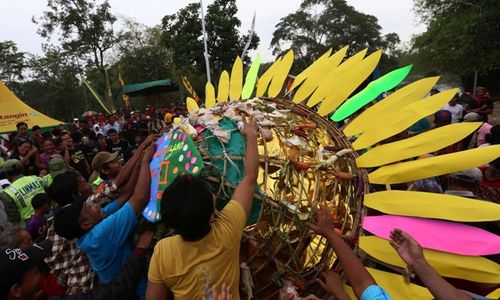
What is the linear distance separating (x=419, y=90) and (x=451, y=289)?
104 centimetres

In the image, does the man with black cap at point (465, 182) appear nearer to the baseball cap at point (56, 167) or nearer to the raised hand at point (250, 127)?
the raised hand at point (250, 127)

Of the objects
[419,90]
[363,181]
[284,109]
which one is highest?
[419,90]

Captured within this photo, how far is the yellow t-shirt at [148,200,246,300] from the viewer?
1528 mm

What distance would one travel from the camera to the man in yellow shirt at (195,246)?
1436mm

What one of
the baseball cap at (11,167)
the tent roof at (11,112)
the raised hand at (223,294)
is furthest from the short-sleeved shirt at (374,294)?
the tent roof at (11,112)

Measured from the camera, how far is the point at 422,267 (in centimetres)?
144

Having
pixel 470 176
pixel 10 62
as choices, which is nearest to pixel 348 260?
pixel 470 176

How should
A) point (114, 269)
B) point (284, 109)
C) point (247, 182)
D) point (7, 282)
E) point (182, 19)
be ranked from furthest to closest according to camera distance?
point (182, 19) → point (284, 109) → point (114, 269) → point (247, 182) → point (7, 282)

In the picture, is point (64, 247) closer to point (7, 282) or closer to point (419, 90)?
point (7, 282)

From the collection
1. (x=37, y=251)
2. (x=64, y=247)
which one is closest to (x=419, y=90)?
(x=37, y=251)

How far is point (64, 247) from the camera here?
7.87ft

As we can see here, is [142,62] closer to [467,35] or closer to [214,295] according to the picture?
[467,35]

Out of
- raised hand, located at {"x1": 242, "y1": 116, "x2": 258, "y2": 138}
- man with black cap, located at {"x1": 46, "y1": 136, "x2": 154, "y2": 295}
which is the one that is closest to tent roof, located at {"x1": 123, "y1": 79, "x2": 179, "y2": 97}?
man with black cap, located at {"x1": 46, "y1": 136, "x2": 154, "y2": 295}

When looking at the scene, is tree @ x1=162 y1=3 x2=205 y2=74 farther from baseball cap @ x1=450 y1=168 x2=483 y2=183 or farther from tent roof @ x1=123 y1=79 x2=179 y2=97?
baseball cap @ x1=450 y1=168 x2=483 y2=183
